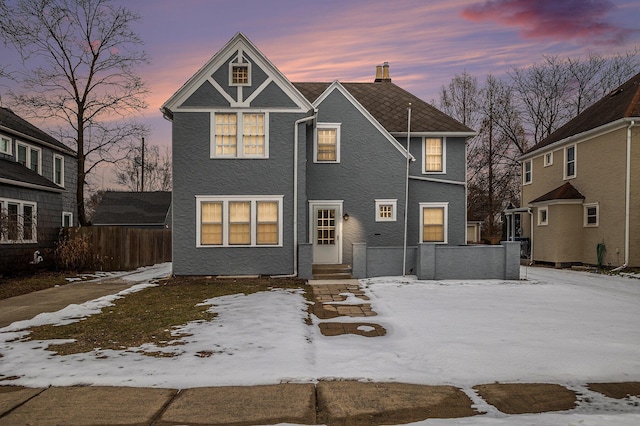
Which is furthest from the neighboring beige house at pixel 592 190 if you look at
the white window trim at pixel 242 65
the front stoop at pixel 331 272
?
the white window trim at pixel 242 65

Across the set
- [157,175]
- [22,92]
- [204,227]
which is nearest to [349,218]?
[204,227]

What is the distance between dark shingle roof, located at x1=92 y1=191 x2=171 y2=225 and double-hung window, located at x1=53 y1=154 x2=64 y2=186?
31.8 feet

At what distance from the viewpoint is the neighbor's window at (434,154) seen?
704 inches

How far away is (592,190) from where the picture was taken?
19.5m

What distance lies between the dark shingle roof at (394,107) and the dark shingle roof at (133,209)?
758 inches

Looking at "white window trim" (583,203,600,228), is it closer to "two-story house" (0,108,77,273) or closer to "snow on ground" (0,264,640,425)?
"snow on ground" (0,264,640,425)

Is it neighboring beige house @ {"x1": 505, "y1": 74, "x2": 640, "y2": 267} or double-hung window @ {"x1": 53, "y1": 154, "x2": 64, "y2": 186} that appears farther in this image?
double-hung window @ {"x1": 53, "y1": 154, "x2": 64, "y2": 186}

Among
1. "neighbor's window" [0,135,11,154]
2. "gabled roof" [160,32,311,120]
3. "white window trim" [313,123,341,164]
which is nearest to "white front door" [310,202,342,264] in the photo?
"white window trim" [313,123,341,164]

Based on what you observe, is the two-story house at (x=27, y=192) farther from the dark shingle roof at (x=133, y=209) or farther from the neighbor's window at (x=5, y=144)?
the dark shingle roof at (x=133, y=209)

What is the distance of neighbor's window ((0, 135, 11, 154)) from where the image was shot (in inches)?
727

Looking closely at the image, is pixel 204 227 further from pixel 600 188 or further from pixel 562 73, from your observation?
pixel 562 73

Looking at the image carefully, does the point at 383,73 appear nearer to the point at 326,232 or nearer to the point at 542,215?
the point at 326,232

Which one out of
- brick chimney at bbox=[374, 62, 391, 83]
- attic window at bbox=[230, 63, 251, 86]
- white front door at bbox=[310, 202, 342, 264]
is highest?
brick chimney at bbox=[374, 62, 391, 83]

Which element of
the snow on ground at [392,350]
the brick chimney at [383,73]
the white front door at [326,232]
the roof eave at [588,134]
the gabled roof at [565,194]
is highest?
the brick chimney at [383,73]
